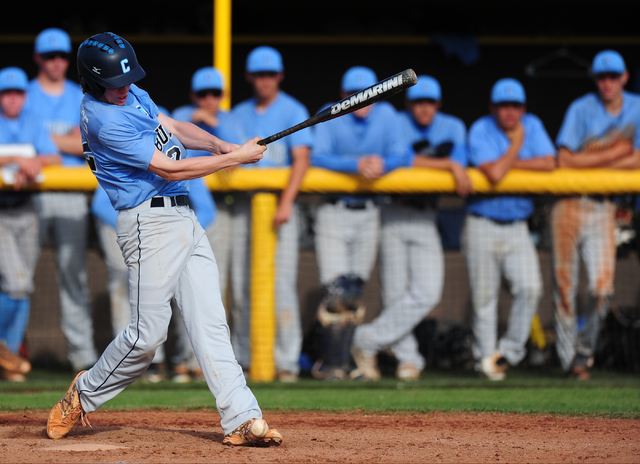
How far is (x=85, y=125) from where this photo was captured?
10.8ft

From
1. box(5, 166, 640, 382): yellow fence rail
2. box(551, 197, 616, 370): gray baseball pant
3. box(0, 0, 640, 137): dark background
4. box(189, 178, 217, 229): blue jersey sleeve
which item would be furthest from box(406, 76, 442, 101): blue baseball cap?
box(0, 0, 640, 137): dark background

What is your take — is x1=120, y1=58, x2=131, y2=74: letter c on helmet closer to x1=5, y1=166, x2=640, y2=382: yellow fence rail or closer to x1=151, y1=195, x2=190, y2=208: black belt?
x1=151, y1=195, x2=190, y2=208: black belt

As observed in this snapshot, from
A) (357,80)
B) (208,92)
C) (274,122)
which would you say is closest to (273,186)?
(274,122)

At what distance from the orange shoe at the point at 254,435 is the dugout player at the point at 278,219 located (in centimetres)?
201

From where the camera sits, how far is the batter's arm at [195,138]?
3623mm

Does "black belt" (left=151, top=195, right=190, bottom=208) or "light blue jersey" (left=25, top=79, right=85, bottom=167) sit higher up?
"light blue jersey" (left=25, top=79, right=85, bottom=167)

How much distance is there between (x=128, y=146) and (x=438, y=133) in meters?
2.96

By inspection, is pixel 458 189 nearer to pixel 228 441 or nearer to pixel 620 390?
pixel 620 390

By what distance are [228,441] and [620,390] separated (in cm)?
268

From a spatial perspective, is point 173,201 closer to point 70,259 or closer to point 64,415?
point 64,415

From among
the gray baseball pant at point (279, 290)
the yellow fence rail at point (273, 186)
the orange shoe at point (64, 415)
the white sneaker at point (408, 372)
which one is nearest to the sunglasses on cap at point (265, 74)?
the yellow fence rail at point (273, 186)

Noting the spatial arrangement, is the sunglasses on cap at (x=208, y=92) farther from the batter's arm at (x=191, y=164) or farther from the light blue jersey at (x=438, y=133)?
the batter's arm at (x=191, y=164)

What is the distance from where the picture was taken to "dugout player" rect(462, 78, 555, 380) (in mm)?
5402

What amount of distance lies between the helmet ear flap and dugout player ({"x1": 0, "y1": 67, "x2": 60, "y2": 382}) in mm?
2160
